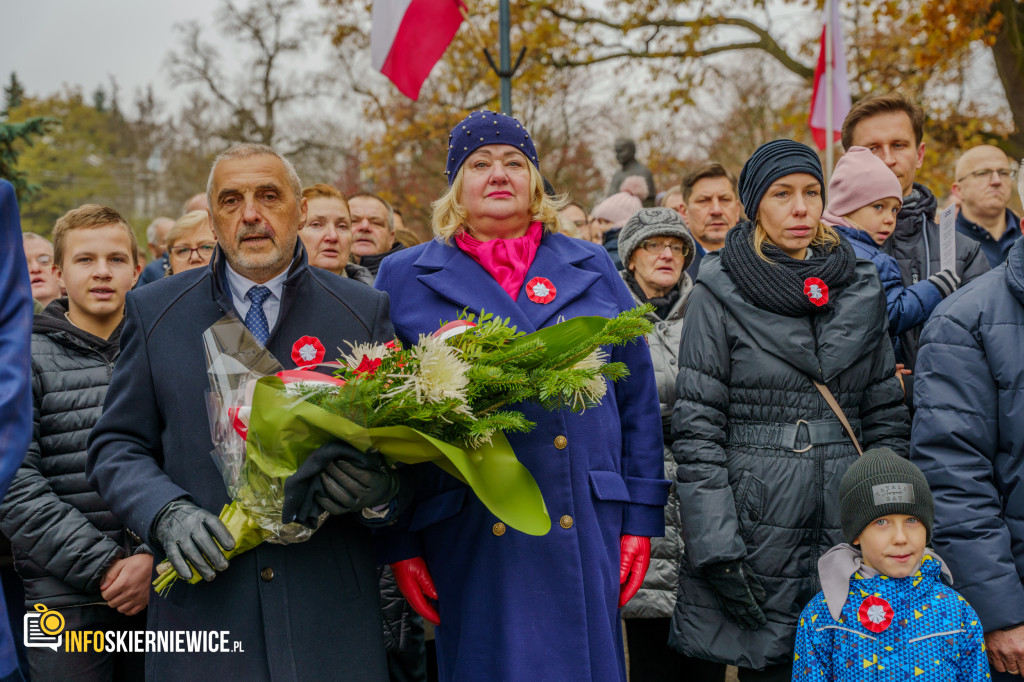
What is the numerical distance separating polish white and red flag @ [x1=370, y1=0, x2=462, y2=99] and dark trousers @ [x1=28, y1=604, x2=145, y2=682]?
5462mm

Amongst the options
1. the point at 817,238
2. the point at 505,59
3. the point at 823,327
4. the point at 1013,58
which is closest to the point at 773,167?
the point at 817,238

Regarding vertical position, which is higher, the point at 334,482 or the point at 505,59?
the point at 505,59

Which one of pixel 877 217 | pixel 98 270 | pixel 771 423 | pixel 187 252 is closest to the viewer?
pixel 771 423

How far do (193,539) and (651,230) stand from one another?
9.29ft

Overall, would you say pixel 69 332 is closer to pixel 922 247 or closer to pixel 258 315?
pixel 258 315

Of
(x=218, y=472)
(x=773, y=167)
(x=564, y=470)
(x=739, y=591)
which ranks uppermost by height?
(x=773, y=167)

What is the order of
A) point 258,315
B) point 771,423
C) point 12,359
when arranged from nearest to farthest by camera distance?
point 12,359 → point 258,315 → point 771,423

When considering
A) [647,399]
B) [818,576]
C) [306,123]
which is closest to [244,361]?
[647,399]

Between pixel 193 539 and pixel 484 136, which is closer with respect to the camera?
pixel 193 539

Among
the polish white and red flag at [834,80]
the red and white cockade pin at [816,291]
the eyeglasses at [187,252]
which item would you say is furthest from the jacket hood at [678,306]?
the polish white and red flag at [834,80]

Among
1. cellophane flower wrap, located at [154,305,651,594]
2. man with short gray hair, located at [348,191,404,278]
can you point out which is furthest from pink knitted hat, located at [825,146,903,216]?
man with short gray hair, located at [348,191,404,278]

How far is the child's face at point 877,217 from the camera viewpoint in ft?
12.8

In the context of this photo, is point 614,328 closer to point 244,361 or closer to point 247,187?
point 244,361

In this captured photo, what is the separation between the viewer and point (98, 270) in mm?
3768
